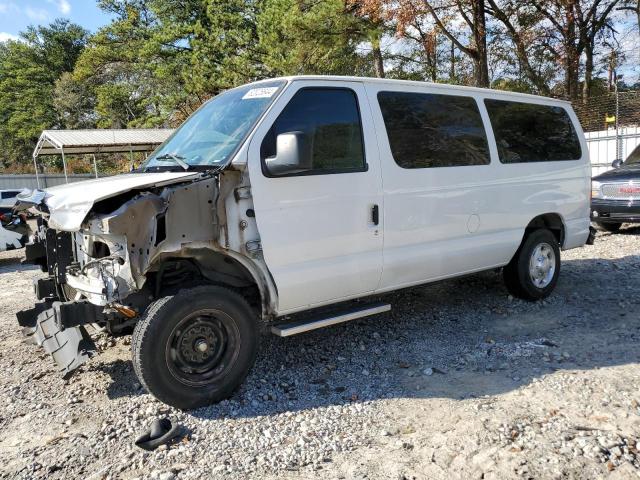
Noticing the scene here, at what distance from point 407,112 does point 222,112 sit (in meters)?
1.58

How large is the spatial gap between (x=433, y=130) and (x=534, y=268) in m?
2.18

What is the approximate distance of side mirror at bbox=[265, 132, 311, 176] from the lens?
3.59 meters

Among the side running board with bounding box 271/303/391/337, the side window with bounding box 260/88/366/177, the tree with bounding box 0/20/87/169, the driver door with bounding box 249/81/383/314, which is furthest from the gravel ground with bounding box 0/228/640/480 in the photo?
the tree with bounding box 0/20/87/169

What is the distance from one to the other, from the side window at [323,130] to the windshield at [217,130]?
19cm

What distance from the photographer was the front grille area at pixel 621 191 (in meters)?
9.55

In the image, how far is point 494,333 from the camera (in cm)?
514

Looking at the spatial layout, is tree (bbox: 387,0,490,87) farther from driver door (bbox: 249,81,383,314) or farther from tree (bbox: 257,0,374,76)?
driver door (bbox: 249,81,383,314)

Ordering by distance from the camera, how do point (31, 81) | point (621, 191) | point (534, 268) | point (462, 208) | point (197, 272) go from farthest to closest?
point (31, 81)
point (621, 191)
point (534, 268)
point (462, 208)
point (197, 272)

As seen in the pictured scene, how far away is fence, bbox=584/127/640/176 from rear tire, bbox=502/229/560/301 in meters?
9.57

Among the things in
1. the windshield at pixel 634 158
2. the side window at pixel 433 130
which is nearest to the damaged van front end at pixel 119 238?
the side window at pixel 433 130

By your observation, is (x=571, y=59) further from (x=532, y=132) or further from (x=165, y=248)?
(x=165, y=248)

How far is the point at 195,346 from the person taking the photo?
3.68 m

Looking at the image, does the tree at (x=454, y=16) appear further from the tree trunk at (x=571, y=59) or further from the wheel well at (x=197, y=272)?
the wheel well at (x=197, y=272)

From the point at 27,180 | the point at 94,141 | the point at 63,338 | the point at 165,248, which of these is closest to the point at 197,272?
the point at 165,248
